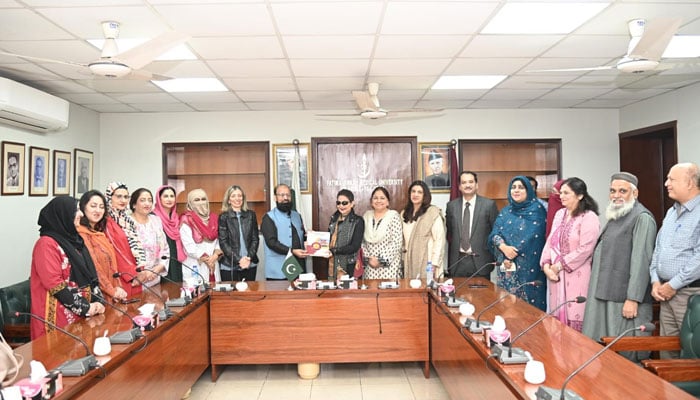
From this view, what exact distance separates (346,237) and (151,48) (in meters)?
2.42

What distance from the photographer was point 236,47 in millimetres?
3807

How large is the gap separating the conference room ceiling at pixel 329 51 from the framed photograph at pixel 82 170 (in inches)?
24.4

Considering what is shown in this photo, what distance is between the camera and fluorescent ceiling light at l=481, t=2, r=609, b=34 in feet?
10.2

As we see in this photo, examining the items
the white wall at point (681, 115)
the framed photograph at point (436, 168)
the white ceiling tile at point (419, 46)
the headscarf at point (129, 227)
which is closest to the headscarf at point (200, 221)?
the headscarf at point (129, 227)

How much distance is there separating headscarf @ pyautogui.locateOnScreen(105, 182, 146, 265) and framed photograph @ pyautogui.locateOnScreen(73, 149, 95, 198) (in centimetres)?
197

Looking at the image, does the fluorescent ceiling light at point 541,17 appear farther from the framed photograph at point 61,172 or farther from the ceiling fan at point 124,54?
the framed photograph at point 61,172

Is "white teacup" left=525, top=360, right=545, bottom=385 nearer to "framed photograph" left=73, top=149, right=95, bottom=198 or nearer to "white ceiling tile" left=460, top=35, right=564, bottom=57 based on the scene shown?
"white ceiling tile" left=460, top=35, right=564, bottom=57

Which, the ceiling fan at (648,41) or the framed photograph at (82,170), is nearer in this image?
the ceiling fan at (648,41)

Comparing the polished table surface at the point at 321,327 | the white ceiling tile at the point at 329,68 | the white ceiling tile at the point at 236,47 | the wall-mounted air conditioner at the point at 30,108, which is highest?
the white ceiling tile at the point at 329,68

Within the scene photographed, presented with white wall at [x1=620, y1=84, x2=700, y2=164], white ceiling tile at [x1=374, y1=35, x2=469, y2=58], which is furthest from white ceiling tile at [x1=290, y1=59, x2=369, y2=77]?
white wall at [x1=620, y1=84, x2=700, y2=164]

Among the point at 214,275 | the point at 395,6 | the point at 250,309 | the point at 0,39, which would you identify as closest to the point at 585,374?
the point at 395,6

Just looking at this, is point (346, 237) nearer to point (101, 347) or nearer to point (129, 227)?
point (129, 227)

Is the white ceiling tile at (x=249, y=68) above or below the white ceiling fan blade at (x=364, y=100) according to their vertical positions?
above

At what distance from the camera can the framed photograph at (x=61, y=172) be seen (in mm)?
5359
